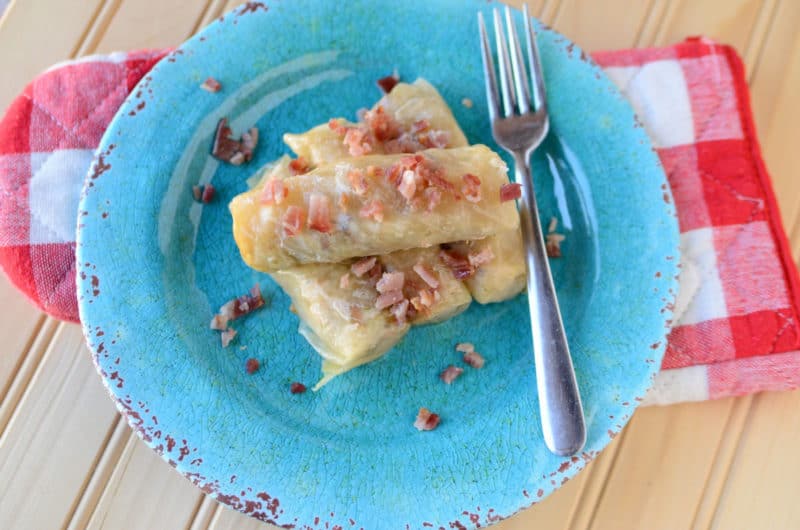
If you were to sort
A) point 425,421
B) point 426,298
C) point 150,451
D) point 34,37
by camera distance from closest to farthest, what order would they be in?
point 426,298 → point 425,421 → point 150,451 → point 34,37

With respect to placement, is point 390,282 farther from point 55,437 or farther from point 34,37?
point 34,37

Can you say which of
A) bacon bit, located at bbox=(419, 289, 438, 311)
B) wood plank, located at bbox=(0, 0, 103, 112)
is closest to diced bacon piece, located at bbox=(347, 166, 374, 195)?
bacon bit, located at bbox=(419, 289, 438, 311)

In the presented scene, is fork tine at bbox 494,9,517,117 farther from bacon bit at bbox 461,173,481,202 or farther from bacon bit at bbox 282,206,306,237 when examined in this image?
bacon bit at bbox 282,206,306,237

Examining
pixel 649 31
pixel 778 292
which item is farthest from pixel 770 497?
pixel 649 31

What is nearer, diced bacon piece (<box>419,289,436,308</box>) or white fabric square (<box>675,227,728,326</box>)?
diced bacon piece (<box>419,289,436,308</box>)

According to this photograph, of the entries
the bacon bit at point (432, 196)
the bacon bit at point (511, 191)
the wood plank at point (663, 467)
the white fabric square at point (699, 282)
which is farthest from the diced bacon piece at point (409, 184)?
the wood plank at point (663, 467)

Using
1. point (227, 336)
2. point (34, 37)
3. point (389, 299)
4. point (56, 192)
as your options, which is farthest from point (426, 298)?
point (34, 37)

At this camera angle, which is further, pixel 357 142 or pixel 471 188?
pixel 357 142
